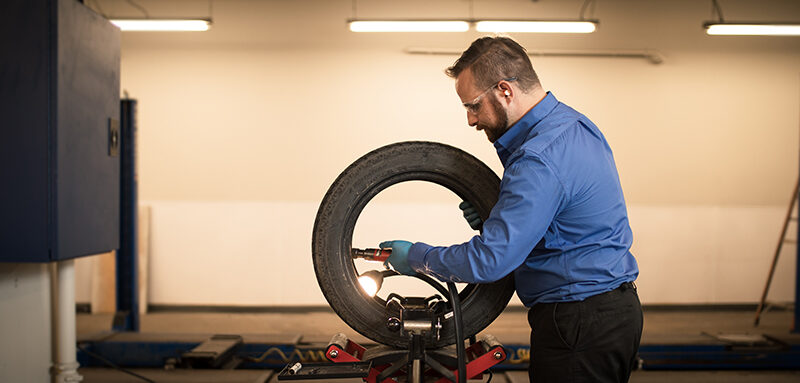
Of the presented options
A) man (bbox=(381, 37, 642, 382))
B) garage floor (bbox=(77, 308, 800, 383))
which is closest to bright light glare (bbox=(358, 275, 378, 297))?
man (bbox=(381, 37, 642, 382))

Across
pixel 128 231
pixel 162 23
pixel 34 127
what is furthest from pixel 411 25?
pixel 34 127

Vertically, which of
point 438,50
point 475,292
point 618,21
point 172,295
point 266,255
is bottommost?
point 172,295

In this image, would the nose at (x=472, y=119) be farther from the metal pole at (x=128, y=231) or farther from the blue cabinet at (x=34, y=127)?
the metal pole at (x=128, y=231)

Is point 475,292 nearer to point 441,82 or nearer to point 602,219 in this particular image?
point 602,219

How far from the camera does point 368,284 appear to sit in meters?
1.72

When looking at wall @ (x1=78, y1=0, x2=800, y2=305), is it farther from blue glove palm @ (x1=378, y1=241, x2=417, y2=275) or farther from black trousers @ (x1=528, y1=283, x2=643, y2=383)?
black trousers @ (x1=528, y1=283, x2=643, y2=383)

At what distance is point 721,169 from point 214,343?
5.65 meters

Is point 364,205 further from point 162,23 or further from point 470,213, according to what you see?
point 162,23

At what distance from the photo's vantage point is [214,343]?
11.9 ft

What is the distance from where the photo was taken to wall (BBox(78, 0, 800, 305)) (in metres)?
5.96

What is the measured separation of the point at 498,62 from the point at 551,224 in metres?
0.48

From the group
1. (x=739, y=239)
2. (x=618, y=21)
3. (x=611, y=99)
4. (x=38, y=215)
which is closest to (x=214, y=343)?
(x=38, y=215)

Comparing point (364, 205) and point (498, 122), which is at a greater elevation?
point (498, 122)

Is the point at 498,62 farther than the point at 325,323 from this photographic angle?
No
